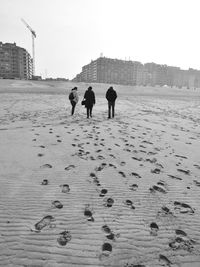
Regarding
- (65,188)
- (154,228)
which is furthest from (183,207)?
(65,188)

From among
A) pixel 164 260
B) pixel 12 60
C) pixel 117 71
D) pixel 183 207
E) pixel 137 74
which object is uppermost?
pixel 12 60

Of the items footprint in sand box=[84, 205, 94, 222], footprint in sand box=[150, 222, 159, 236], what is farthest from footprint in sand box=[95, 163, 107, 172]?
footprint in sand box=[150, 222, 159, 236]

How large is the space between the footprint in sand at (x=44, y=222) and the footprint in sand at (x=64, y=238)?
0.90 feet

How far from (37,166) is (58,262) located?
2.72 m

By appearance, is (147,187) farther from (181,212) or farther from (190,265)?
(190,265)

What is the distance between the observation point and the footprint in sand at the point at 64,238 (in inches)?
105

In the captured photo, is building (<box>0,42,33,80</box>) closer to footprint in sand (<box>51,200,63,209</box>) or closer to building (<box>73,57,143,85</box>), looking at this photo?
building (<box>73,57,143,85</box>)

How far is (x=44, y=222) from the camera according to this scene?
300 cm

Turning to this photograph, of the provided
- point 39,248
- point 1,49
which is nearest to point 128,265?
point 39,248

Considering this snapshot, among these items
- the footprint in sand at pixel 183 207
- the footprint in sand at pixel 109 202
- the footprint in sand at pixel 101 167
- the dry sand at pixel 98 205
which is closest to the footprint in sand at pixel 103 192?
the dry sand at pixel 98 205

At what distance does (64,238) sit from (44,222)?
0.44m

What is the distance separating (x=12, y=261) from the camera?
2381mm

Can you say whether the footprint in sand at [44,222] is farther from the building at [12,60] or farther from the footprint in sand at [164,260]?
the building at [12,60]

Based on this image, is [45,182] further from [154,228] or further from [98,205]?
[154,228]
